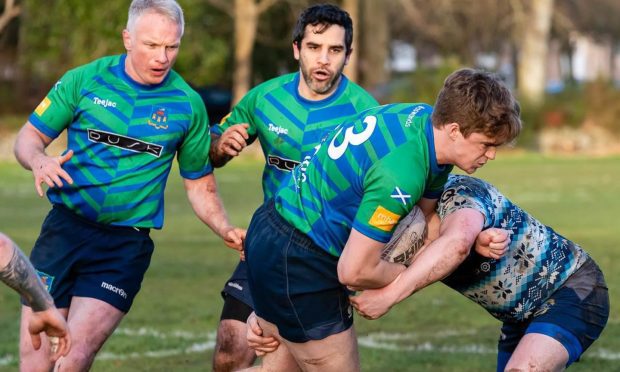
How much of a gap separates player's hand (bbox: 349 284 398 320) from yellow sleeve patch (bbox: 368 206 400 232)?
373 millimetres

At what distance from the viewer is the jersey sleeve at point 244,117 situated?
22.6 ft

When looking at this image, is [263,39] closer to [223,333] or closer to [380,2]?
[380,2]

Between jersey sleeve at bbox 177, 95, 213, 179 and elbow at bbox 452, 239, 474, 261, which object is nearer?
elbow at bbox 452, 239, 474, 261

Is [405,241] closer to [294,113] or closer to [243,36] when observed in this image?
[294,113]

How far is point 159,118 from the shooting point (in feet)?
21.5

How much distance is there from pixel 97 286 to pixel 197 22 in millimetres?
35010

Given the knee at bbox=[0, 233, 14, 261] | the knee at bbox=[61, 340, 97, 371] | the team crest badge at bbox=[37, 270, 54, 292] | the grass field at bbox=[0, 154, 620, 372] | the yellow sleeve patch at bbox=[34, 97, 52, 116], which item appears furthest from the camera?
the grass field at bbox=[0, 154, 620, 372]

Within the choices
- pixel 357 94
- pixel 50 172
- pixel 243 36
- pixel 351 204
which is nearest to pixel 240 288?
pixel 357 94

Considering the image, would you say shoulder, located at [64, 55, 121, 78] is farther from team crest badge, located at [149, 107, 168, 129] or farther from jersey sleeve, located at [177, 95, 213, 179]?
jersey sleeve, located at [177, 95, 213, 179]

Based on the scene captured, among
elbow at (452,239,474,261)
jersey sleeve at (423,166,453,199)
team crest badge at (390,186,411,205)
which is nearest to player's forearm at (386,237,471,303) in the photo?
elbow at (452,239,474,261)

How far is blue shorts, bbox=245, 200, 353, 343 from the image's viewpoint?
5406 mm

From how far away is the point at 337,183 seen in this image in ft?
17.1

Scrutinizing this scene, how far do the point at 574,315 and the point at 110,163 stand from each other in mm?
2435

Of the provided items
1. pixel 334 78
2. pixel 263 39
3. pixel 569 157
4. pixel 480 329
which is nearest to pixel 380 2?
pixel 263 39
